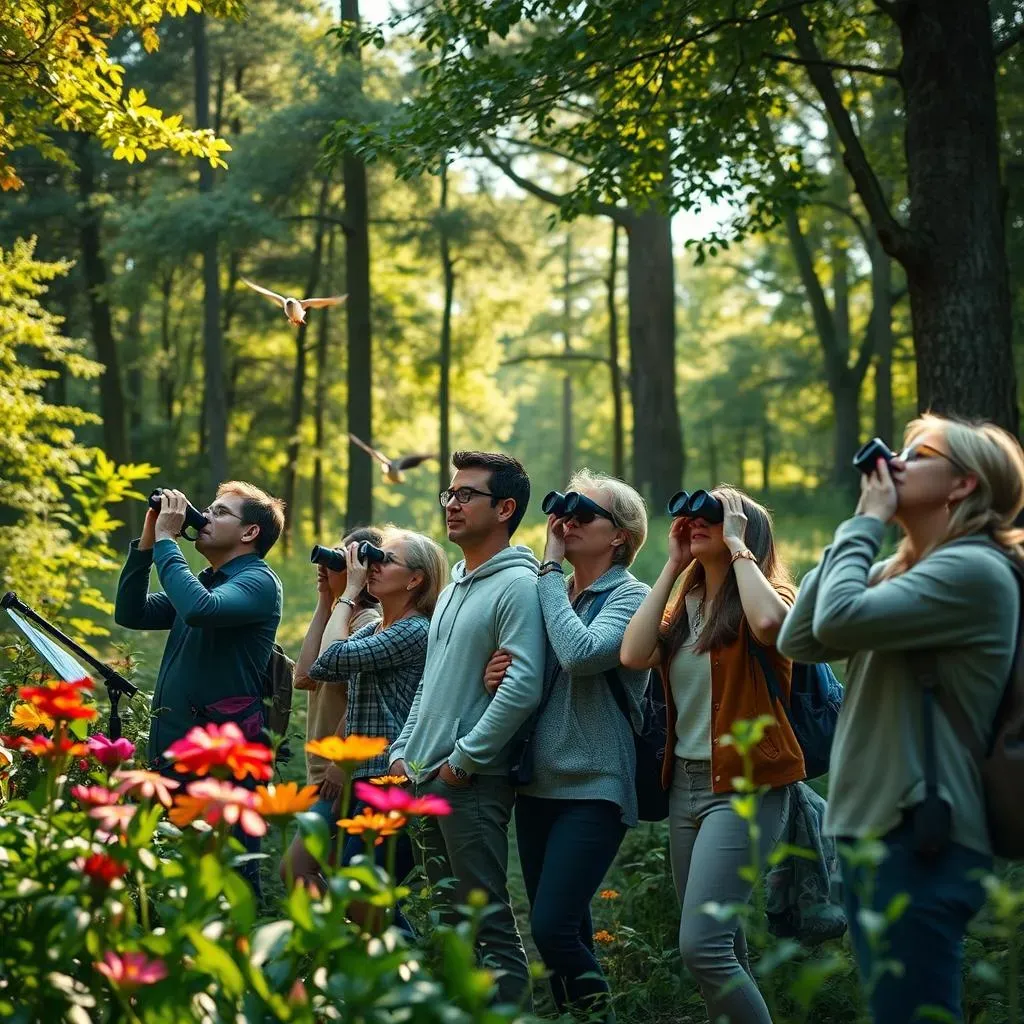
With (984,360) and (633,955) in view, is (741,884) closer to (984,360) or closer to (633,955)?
(633,955)

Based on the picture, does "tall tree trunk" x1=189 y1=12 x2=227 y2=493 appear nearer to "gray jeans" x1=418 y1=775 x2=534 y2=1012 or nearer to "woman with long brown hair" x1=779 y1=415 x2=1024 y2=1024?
"gray jeans" x1=418 y1=775 x2=534 y2=1012

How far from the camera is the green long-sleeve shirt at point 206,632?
4715 mm

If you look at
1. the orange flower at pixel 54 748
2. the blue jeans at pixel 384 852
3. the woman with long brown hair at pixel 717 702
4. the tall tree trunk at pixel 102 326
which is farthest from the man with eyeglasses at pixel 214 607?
the tall tree trunk at pixel 102 326

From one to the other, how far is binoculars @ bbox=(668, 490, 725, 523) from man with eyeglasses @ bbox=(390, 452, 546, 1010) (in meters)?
0.68

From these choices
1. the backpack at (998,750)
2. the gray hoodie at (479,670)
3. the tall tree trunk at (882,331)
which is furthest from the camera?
the tall tree trunk at (882,331)

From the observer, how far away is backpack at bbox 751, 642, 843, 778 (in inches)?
149

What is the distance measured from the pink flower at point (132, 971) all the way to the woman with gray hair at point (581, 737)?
79.6 inches

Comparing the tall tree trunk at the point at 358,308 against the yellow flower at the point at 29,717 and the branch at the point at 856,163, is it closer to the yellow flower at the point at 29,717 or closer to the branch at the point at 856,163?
the branch at the point at 856,163

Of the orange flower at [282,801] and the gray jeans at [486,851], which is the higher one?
the orange flower at [282,801]

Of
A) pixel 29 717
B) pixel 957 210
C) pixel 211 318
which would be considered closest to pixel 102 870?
pixel 29 717

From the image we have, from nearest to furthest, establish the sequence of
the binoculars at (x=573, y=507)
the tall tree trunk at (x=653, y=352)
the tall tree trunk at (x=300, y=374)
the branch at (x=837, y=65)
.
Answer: the binoculars at (x=573, y=507), the branch at (x=837, y=65), the tall tree trunk at (x=653, y=352), the tall tree trunk at (x=300, y=374)

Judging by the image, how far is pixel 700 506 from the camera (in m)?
3.74

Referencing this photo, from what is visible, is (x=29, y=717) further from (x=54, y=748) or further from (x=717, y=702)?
(x=717, y=702)

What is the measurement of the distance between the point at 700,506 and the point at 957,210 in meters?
4.27
